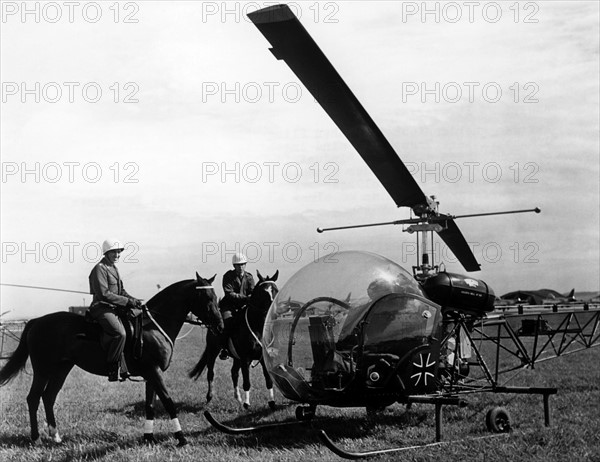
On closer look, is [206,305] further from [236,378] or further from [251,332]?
[236,378]

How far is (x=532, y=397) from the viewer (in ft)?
35.5

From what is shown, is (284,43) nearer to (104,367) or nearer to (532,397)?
(104,367)

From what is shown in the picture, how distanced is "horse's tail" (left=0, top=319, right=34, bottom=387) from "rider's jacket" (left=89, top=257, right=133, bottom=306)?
108cm

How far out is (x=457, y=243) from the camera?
10.6 meters

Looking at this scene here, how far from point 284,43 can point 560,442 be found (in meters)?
4.90

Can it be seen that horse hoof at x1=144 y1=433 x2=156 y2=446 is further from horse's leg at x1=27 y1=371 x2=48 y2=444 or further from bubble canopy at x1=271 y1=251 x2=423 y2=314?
bubble canopy at x1=271 y1=251 x2=423 y2=314

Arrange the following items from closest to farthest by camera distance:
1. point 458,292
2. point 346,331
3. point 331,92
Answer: point 346,331 < point 331,92 < point 458,292

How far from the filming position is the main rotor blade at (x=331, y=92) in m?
6.59

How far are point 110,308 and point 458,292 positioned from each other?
4151mm

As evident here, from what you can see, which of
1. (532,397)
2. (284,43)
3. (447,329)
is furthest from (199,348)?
(284,43)

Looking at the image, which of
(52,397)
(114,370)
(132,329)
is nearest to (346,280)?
(132,329)

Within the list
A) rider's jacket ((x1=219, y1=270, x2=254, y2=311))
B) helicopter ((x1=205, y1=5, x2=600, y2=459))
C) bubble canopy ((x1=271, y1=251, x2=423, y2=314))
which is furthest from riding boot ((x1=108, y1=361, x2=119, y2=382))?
rider's jacket ((x1=219, y1=270, x2=254, y2=311))

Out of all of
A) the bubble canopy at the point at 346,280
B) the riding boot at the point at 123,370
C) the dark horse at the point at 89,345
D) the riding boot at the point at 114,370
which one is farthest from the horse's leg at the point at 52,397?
the bubble canopy at the point at 346,280

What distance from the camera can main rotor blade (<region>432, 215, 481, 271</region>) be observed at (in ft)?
31.8
